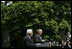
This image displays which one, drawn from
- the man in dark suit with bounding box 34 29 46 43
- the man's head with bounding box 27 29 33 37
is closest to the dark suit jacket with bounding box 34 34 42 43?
the man in dark suit with bounding box 34 29 46 43

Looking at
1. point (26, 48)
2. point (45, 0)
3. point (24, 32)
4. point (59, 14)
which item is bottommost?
point (26, 48)

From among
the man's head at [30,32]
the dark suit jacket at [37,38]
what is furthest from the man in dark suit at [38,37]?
the man's head at [30,32]

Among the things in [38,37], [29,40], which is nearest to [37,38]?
[38,37]

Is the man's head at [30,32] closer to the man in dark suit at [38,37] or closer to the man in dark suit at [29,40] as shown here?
the man in dark suit at [29,40]

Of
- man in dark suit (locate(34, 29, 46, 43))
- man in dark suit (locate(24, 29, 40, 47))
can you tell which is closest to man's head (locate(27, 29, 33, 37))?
man in dark suit (locate(24, 29, 40, 47))

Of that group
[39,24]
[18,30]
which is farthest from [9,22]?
[39,24]

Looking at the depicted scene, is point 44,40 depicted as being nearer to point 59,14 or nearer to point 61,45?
point 61,45

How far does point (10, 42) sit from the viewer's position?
396 cm

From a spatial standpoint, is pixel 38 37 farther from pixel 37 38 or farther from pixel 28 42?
pixel 28 42

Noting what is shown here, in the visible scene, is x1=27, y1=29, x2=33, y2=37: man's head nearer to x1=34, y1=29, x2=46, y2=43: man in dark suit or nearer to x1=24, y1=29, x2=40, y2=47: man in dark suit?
x1=24, y1=29, x2=40, y2=47: man in dark suit

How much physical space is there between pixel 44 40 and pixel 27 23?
Result: 0.43m

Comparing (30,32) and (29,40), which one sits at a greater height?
(30,32)

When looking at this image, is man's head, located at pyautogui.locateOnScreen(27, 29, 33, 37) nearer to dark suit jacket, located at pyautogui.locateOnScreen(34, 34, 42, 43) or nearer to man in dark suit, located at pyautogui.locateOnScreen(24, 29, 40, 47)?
man in dark suit, located at pyautogui.locateOnScreen(24, 29, 40, 47)

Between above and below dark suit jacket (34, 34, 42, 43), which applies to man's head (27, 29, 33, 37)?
above
